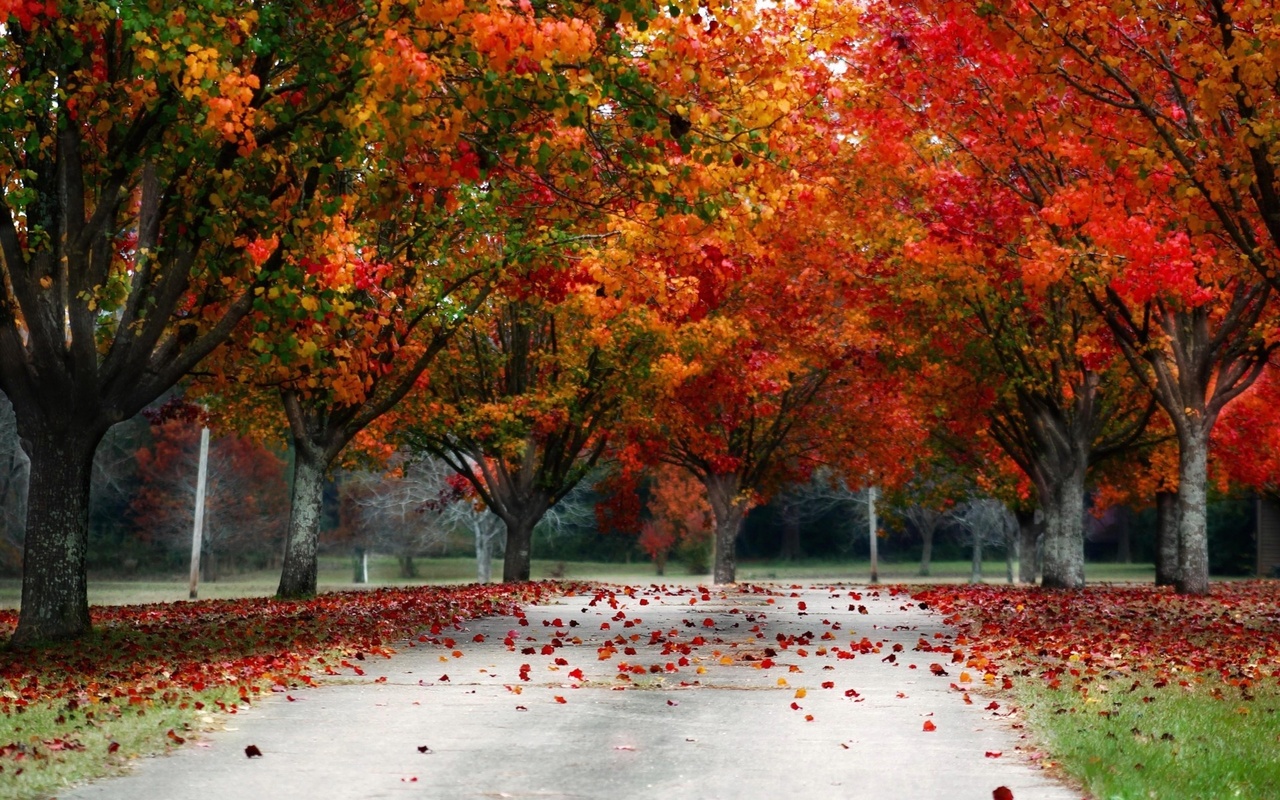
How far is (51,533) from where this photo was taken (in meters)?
14.2

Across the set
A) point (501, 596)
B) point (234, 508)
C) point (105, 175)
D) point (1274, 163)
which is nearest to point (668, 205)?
point (1274, 163)

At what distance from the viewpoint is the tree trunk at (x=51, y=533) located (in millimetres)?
14188

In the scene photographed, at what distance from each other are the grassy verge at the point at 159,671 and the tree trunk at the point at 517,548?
10.7m

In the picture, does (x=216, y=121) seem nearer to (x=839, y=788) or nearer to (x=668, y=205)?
(x=668, y=205)

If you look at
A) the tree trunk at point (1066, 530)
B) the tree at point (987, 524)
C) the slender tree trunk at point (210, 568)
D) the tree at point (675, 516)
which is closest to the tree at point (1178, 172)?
the tree trunk at point (1066, 530)

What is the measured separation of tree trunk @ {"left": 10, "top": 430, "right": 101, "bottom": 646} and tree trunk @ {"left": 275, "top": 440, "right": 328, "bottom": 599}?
9548 mm

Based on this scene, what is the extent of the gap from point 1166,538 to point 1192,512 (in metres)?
12.7

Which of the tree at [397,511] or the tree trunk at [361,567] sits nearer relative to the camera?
the tree at [397,511]

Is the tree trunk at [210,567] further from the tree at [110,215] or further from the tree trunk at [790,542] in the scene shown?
the tree at [110,215]

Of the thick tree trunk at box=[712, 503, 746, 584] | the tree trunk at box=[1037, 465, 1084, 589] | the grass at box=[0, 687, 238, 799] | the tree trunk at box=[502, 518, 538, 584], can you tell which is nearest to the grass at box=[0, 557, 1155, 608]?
the thick tree trunk at box=[712, 503, 746, 584]

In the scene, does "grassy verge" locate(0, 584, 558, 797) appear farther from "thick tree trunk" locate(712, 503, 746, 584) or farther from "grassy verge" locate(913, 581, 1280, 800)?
"thick tree trunk" locate(712, 503, 746, 584)

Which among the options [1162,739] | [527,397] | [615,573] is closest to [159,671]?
[1162,739]

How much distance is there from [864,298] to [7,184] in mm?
19201

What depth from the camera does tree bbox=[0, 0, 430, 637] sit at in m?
12.9
